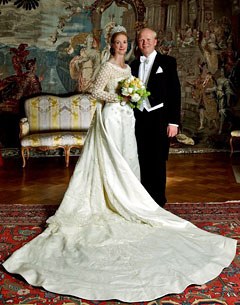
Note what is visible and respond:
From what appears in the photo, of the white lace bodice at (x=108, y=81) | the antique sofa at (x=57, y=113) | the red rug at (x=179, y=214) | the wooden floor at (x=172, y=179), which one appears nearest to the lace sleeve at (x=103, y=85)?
the white lace bodice at (x=108, y=81)

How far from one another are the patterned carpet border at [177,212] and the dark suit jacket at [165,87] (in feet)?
3.66

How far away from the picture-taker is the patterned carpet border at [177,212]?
489 centimetres

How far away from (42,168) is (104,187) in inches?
146

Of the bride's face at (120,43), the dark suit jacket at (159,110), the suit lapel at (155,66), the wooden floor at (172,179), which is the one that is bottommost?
the wooden floor at (172,179)

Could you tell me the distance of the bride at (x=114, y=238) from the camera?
3219mm

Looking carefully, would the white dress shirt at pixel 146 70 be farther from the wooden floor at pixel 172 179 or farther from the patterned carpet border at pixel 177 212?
the wooden floor at pixel 172 179

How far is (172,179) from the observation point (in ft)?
→ 23.1

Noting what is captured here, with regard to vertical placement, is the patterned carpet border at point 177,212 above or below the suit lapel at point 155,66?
below

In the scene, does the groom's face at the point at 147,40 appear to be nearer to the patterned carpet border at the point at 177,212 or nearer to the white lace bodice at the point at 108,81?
the white lace bodice at the point at 108,81

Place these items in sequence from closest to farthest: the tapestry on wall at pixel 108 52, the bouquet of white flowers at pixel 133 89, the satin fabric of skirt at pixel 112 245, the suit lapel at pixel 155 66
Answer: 1. the satin fabric of skirt at pixel 112 245
2. the bouquet of white flowers at pixel 133 89
3. the suit lapel at pixel 155 66
4. the tapestry on wall at pixel 108 52

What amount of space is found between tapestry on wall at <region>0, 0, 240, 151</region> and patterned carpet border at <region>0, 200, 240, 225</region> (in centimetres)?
420

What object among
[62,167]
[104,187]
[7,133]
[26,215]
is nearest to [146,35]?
[104,187]

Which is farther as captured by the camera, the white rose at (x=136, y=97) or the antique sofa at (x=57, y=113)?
the antique sofa at (x=57, y=113)

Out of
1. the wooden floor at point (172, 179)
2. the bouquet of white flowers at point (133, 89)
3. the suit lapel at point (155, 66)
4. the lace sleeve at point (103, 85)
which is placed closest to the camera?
the bouquet of white flowers at point (133, 89)
